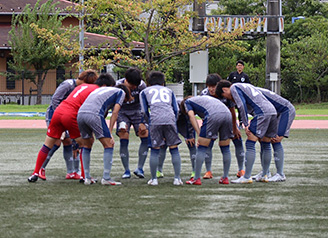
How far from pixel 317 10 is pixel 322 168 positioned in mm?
35886

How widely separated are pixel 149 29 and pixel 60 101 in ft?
66.1

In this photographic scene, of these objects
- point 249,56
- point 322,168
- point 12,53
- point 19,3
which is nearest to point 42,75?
point 12,53

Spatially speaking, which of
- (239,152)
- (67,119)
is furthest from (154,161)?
(239,152)

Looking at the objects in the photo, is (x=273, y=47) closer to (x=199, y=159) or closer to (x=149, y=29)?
(x=149, y=29)

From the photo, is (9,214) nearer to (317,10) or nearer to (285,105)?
(285,105)

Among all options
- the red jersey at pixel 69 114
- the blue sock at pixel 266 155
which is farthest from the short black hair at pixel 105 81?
the blue sock at pixel 266 155

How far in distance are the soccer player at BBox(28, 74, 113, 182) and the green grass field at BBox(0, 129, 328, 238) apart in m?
0.47

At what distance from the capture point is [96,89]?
32.8 feet

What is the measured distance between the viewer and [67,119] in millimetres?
9930

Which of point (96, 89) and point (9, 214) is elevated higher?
point (96, 89)

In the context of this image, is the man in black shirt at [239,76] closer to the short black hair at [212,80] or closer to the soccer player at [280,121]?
the short black hair at [212,80]

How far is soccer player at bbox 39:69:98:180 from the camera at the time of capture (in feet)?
34.5

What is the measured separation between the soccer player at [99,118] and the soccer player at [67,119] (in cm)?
23

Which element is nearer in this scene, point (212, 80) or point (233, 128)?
point (212, 80)
